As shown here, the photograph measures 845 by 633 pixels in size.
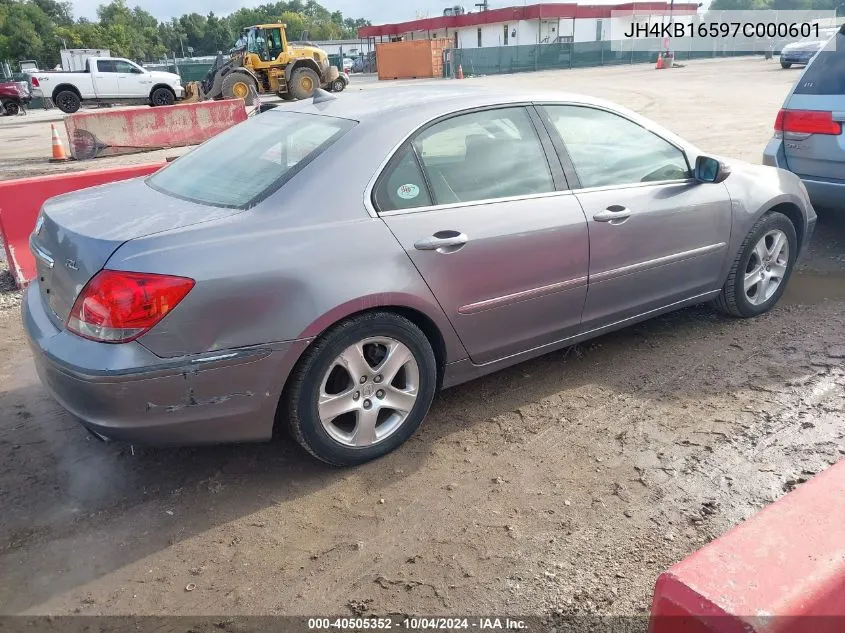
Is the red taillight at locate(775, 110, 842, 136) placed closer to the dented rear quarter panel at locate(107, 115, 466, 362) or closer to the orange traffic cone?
the dented rear quarter panel at locate(107, 115, 466, 362)

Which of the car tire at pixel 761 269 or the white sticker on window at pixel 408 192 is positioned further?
the car tire at pixel 761 269

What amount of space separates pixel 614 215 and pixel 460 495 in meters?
1.68

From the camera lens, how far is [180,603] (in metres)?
2.34

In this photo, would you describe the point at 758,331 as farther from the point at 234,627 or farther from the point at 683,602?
the point at 234,627

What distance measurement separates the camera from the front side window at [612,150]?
11.9 ft

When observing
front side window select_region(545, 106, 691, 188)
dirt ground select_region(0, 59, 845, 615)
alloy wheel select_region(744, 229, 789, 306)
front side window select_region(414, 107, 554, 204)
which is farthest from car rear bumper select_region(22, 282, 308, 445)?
alloy wheel select_region(744, 229, 789, 306)

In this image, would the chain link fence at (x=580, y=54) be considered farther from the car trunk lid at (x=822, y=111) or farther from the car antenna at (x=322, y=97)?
the car antenna at (x=322, y=97)

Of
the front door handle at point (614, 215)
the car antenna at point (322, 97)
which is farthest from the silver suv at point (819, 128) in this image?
the car antenna at point (322, 97)

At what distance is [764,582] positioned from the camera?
1558 millimetres

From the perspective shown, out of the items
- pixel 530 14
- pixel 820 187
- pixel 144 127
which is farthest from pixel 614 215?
pixel 530 14

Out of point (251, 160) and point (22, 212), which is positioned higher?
point (251, 160)

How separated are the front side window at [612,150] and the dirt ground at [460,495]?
1071 mm

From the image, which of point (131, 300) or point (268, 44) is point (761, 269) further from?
point (268, 44)

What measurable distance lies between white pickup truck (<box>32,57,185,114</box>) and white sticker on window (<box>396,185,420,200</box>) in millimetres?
22572
